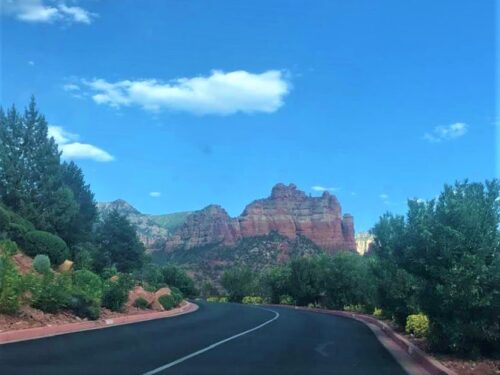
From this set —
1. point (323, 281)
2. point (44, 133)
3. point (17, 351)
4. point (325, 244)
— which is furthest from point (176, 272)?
point (17, 351)

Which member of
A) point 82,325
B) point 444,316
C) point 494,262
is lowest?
point 82,325

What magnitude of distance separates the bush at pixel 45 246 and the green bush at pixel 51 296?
8425 mm

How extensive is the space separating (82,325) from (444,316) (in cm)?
1340

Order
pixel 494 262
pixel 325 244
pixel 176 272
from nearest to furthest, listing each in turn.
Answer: pixel 494 262, pixel 176 272, pixel 325 244

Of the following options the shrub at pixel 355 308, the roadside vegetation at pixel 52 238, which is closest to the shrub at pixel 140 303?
the roadside vegetation at pixel 52 238

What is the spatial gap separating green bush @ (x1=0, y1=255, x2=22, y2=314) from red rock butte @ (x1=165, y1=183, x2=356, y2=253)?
323 ft

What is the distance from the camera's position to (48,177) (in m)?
36.8

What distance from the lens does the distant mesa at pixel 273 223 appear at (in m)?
122

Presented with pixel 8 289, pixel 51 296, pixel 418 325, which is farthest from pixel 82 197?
pixel 418 325

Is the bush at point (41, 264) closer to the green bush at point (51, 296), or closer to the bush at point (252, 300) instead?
the green bush at point (51, 296)

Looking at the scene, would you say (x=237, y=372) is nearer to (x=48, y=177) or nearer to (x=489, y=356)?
(x=489, y=356)

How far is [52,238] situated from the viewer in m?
31.1

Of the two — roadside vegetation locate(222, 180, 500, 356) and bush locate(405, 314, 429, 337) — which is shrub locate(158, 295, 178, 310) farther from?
roadside vegetation locate(222, 180, 500, 356)

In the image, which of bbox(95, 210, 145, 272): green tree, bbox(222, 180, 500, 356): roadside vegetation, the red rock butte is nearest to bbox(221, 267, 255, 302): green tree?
the red rock butte
